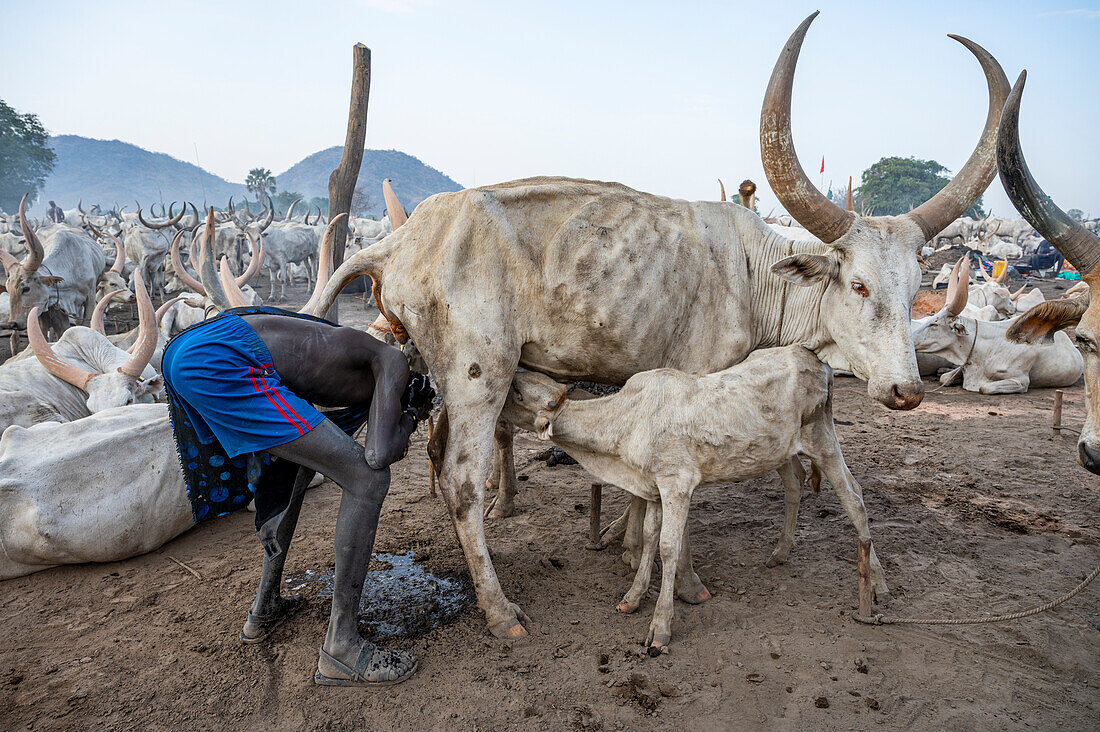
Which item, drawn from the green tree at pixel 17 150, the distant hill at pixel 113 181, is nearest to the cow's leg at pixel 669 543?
the green tree at pixel 17 150

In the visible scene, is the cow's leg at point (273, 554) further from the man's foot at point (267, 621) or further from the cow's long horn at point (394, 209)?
the cow's long horn at point (394, 209)

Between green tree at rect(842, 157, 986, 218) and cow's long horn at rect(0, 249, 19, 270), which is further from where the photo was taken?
green tree at rect(842, 157, 986, 218)

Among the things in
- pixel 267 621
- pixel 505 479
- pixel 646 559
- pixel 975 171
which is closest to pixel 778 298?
pixel 975 171

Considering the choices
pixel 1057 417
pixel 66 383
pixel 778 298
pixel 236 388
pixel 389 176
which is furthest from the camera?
pixel 389 176

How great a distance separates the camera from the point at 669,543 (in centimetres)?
331

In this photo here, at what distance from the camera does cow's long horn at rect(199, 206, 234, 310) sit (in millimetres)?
6629

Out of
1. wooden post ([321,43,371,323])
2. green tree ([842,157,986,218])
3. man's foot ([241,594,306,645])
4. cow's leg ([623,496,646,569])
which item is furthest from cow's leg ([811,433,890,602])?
green tree ([842,157,986,218])

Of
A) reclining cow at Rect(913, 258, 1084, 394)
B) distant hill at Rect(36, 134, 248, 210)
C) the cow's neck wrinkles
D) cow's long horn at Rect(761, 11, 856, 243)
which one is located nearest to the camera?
cow's long horn at Rect(761, 11, 856, 243)

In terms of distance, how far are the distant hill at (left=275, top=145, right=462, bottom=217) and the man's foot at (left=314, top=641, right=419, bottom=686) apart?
141 meters

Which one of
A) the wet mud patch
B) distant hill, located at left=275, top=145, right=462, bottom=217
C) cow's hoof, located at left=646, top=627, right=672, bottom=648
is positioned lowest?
the wet mud patch

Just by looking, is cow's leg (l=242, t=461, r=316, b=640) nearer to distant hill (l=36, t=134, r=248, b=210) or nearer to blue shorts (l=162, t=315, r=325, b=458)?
blue shorts (l=162, t=315, r=325, b=458)

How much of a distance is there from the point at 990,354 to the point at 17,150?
242ft

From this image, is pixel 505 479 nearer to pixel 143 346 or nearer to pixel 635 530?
pixel 635 530

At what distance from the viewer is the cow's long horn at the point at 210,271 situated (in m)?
6.63
